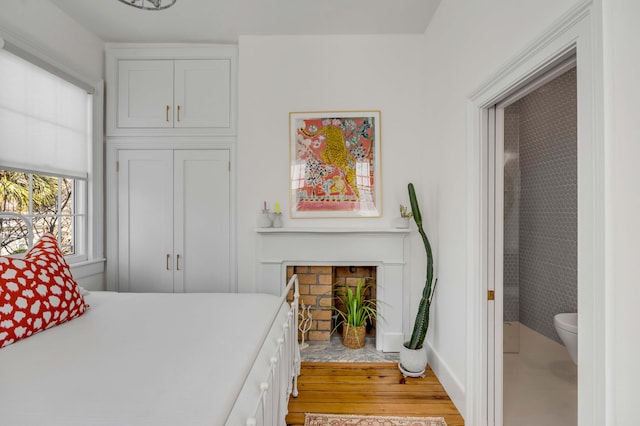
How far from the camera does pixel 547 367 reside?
1318mm

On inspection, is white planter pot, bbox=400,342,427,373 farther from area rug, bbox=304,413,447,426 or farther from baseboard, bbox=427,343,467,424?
area rug, bbox=304,413,447,426

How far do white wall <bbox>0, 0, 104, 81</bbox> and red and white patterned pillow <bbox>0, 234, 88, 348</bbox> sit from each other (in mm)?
1526

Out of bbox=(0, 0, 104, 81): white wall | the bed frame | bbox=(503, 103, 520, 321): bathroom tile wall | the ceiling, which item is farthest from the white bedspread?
the ceiling

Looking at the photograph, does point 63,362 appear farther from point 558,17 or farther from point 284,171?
point 558,17

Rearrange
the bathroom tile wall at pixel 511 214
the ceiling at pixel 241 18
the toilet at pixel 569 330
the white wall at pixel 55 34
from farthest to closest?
the ceiling at pixel 241 18, the white wall at pixel 55 34, the bathroom tile wall at pixel 511 214, the toilet at pixel 569 330

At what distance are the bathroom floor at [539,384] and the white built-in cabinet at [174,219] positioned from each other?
2180 mm

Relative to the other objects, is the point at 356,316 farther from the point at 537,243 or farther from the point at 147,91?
the point at 147,91

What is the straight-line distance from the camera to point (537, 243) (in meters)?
1.37

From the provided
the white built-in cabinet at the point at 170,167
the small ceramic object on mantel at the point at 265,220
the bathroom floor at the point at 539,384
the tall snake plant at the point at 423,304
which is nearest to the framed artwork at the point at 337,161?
the small ceramic object on mantel at the point at 265,220

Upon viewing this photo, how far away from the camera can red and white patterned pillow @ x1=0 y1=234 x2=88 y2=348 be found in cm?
125

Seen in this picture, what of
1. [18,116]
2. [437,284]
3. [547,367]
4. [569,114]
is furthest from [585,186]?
[18,116]

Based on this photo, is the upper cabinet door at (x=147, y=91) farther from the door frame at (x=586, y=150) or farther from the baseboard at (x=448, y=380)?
the baseboard at (x=448, y=380)

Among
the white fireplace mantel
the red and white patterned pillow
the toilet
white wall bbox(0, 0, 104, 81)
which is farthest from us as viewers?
the white fireplace mantel

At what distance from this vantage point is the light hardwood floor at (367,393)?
1.83 m
